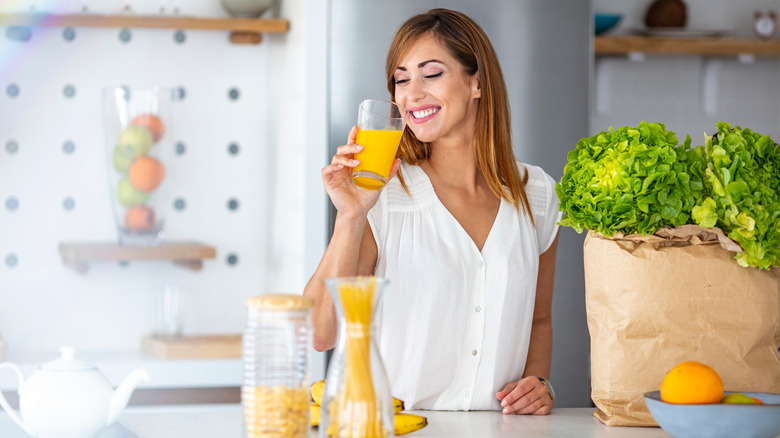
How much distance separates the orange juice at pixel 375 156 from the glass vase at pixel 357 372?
Result: 1.49ft

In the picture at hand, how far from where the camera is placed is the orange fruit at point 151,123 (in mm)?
2580

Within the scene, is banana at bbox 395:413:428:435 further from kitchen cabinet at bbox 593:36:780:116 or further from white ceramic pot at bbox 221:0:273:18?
kitchen cabinet at bbox 593:36:780:116

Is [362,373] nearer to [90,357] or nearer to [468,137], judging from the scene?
[468,137]

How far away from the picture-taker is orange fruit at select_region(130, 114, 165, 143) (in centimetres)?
258

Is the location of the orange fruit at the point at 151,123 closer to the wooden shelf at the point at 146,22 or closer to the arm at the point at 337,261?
the wooden shelf at the point at 146,22

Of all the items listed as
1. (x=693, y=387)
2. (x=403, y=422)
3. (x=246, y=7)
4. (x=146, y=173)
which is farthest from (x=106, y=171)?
(x=693, y=387)

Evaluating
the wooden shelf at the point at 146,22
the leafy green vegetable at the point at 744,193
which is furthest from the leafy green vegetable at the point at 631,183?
the wooden shelf at the point at 146,22

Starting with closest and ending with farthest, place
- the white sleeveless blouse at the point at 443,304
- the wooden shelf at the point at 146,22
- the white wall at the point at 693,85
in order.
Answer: the white sleeveless blouse at the point at 443,304 → the wooden shelf at the point at 146,22 → the white wall at the point at 693,85

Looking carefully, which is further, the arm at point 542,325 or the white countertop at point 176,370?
the white countertop at point 176,370

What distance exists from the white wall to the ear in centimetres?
155

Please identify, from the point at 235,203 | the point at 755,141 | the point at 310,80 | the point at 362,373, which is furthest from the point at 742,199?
the point at 235,203

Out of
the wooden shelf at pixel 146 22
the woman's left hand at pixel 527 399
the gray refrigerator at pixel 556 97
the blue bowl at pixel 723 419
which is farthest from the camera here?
the wooden shelf at pixel 146 22

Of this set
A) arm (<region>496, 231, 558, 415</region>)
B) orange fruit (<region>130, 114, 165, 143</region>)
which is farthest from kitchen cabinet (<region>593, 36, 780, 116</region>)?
orange fruit (<region>130, 114, 165, 143</region>)

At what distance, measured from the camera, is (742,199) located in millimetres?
1276
